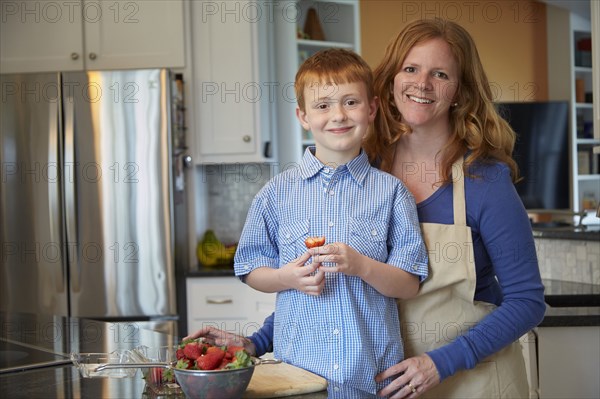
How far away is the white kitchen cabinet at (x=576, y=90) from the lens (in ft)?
23.4

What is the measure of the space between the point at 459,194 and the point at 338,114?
1.00 ft

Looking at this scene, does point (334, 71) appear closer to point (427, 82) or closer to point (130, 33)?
point (427, 82)

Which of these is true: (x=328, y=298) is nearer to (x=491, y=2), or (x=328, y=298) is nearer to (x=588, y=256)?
(x=588, y=256)

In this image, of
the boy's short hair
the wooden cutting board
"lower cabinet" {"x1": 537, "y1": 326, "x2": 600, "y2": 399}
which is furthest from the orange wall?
the wooden cutting board

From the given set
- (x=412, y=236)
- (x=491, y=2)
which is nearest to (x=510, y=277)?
(x=412, y=236)

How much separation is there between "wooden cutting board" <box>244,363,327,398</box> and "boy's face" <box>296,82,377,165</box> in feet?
1.49

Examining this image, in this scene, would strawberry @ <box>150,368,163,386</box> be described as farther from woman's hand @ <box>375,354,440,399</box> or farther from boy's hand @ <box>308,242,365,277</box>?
woman's hand @ <box>375,354,440,399</box>

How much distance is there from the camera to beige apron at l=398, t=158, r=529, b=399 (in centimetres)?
163

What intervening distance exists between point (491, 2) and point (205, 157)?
434 cm

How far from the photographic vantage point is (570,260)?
303cm

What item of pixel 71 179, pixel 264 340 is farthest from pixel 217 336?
pixel 71 179

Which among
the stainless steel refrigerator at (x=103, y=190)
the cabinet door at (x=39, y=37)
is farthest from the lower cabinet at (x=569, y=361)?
the cabinet door at (x=39, y=37)

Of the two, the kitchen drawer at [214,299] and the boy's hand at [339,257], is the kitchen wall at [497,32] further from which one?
the boy's hand at [339,257]

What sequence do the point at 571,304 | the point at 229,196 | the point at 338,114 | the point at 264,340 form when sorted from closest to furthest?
the point at 338,114
the point at 264,340
the point at 571,304
the point at 229,196
